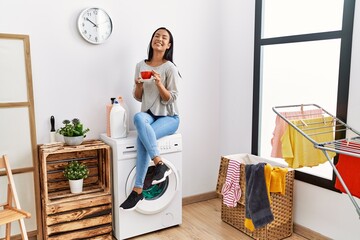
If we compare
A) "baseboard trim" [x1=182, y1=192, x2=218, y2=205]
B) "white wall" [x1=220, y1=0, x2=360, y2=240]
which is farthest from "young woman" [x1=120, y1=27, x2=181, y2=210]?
"baseboard trim" [x1=182, y1=192, x2=218, y2=205]

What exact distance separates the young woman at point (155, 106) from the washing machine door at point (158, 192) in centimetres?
10

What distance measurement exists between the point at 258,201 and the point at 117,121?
1263 mm

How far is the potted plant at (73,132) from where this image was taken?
2570mm

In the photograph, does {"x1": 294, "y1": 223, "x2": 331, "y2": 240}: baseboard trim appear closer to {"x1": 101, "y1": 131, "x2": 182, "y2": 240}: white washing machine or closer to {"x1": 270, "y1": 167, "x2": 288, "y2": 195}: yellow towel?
{"x1": 270, "y1": 167, "x2": 288, "y2": 195}: yellow towel

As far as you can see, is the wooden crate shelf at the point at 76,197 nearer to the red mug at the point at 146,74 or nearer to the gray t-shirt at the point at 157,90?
the gray t-shirt at the point at 157,90

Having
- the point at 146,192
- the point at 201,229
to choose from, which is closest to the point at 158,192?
the point at 146,192

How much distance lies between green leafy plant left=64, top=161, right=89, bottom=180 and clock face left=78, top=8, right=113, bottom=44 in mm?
1022

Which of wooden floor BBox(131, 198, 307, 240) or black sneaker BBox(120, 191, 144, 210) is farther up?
black sneaker BBox(120, 191, 144, 210)

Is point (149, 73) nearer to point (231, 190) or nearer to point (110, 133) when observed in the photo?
point (110, 133)

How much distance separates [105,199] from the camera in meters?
2.64

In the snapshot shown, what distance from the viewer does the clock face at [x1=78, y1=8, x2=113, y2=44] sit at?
8.93 ft

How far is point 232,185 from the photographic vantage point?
9.23ft

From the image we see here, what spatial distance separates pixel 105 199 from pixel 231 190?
3.41ft

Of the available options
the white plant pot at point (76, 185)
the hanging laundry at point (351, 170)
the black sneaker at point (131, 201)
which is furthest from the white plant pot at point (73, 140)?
the hanging laundry at point (351, 170)
